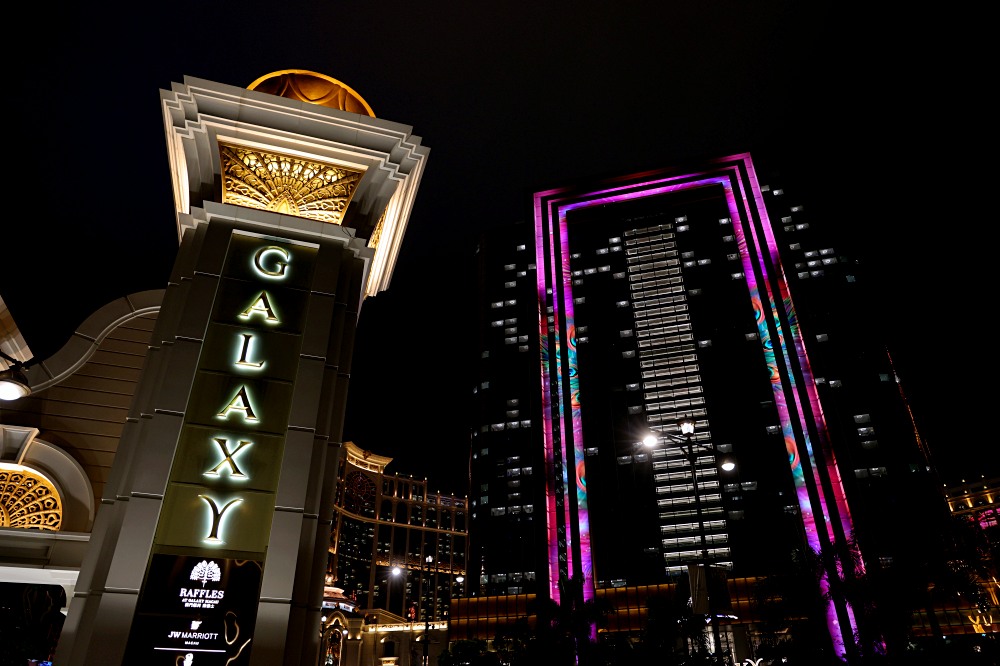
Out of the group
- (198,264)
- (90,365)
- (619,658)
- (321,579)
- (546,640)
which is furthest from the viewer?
(546,640)

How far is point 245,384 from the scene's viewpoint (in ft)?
36.4

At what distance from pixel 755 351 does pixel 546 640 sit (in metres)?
55.0

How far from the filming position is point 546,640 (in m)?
26.5

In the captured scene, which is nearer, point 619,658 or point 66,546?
point 66,546

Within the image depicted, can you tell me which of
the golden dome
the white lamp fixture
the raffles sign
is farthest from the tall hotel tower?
the white lamp fixture

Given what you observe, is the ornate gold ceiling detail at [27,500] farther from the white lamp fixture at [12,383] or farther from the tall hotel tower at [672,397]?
the tall hotel tower at [672,397]

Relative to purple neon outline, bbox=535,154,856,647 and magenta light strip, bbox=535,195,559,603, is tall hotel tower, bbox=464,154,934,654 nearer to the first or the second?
magenta light strip, bbox=535,195,559,603

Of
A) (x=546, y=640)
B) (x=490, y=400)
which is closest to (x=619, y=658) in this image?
(x=546, y=640)

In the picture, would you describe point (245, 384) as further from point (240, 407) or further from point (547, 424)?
point (547, 424)

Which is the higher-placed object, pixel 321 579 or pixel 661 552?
pixel 661 552

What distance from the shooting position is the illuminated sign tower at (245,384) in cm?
925

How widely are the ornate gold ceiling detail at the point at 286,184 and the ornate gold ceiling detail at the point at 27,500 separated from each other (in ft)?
24.5

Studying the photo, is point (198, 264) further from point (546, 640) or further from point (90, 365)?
point (546, 640)

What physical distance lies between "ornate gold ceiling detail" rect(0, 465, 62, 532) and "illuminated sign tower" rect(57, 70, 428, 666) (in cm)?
511
